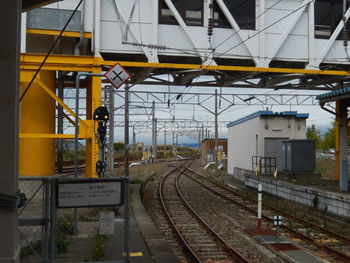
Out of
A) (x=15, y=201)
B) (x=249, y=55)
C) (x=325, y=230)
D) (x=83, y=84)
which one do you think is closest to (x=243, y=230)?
(x=325, y=230)

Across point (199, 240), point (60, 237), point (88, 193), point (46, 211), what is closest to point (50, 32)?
point (60, 237)

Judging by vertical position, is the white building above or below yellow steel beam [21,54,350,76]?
below

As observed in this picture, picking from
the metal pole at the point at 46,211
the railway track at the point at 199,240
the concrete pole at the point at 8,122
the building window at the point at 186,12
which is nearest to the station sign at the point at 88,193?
the metal pole at the point at 46,211

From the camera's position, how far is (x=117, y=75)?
33.7 feet

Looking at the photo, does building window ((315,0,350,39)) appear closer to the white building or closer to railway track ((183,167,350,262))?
railway track ((183,167,350,262))

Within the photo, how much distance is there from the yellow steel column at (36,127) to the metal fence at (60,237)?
395 centimetres

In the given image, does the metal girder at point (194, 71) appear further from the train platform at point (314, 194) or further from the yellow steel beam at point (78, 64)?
the train platform at point (314, 194)

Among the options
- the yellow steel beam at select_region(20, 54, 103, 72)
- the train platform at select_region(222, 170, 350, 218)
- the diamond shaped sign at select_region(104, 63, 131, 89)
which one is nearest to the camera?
the diamond shaped sign at select_region(104, 63, 131, 89)

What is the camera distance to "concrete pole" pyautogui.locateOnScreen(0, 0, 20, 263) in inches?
169

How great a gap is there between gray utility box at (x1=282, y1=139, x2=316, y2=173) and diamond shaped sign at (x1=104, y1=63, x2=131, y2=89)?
12637 mm

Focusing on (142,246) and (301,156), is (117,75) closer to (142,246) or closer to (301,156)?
(142,246)

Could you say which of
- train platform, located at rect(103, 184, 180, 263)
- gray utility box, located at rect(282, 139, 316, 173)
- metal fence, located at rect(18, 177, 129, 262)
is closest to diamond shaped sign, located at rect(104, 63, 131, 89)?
metal fence, located at rect(18, 177, 129, 262)

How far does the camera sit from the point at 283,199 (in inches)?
691

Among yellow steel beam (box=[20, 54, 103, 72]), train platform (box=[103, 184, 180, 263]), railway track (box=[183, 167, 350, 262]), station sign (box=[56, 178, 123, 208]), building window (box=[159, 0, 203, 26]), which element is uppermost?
building window (box=[159, 0, 203, 26])
